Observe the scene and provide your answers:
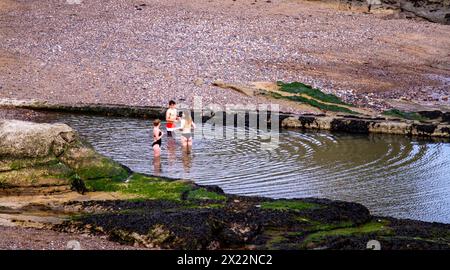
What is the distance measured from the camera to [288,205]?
1177 cm

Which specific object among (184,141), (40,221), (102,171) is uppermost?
(102,171)

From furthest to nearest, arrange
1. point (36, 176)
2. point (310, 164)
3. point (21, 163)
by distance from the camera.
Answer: point (310, 164) < point (21, 163) < point (36, 176)

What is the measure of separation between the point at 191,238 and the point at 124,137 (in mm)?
7705

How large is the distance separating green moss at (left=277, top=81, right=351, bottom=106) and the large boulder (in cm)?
1072

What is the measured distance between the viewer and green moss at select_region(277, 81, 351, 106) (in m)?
23.2

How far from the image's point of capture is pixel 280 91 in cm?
2366

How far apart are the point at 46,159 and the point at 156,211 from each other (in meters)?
2.13

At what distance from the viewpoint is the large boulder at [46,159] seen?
41.0ft

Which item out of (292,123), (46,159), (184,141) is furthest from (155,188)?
(292,123)

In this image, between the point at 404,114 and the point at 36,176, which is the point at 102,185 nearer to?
the point at 36,176

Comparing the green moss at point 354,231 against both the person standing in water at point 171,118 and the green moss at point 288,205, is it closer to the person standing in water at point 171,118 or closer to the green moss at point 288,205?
the green moss at point 288,205

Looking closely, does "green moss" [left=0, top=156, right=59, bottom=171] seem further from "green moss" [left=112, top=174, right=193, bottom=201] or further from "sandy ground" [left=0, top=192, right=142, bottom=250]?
"green moss" [left=112, top=174, right=193, bottom=201]

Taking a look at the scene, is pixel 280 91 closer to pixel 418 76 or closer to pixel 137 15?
pixel 418 76
